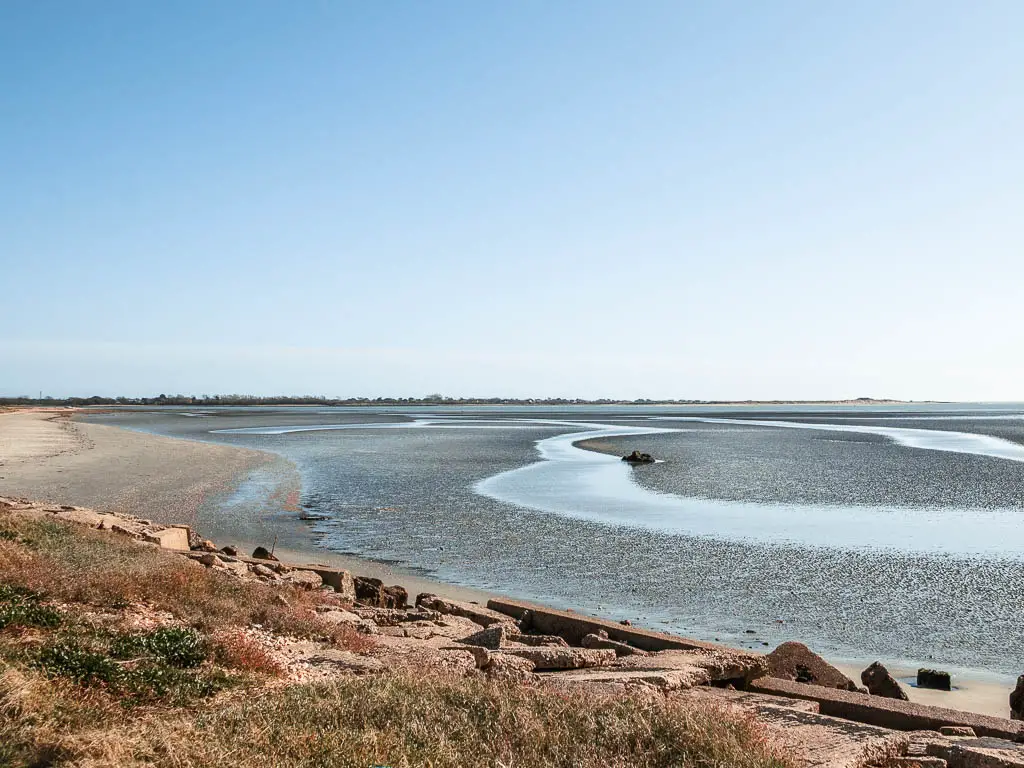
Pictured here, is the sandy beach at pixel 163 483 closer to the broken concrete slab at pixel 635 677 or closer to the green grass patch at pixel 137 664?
the broken concrete slab at pixel 635 677

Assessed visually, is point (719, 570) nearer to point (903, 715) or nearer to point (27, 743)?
point (903, 715)

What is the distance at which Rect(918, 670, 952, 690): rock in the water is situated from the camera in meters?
9.30

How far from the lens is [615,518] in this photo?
22.1 m

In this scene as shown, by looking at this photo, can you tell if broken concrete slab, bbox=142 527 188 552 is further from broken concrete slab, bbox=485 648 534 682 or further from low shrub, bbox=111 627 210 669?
broken concrete slab, bbox=485 648 534 682

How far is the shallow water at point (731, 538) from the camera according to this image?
1238 cm

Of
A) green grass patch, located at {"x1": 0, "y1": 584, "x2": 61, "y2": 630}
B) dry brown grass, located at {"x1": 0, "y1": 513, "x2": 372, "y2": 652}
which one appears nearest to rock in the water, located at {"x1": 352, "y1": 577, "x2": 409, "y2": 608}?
dry brown grass, located at {"x1": 0, "y1": 513, "x2": 372, "y2": 652}

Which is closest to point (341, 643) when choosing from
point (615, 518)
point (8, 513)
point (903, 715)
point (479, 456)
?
point (903, 715)

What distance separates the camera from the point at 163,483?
28.8 m

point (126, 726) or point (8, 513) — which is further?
point (8, 513)

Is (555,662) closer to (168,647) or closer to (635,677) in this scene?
(635,677)

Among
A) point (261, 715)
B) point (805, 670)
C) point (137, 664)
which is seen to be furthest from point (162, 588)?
point (805, 670)

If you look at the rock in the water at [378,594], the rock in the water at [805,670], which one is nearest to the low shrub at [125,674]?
the rock in the water at [805,670]

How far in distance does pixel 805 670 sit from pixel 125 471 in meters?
28.9

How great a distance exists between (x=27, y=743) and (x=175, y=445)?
44.6m
